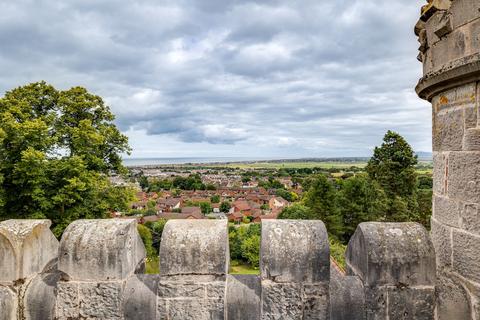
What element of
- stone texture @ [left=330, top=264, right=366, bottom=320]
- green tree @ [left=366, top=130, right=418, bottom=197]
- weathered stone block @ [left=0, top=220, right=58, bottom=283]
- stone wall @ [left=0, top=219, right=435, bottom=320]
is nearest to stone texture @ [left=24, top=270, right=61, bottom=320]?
stone wall @ [left=0, top=219, right=435, bottom=320]

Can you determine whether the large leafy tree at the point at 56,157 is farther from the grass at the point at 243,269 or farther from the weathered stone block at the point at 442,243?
the grass at the point at 243,269

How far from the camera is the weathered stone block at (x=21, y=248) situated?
242 centimetres

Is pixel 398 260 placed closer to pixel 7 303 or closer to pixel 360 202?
pixel 7 303

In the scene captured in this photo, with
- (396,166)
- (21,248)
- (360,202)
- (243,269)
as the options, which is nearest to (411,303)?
(21,248)

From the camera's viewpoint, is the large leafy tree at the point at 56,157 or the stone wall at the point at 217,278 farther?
the large leafy tree at the point at 56,157

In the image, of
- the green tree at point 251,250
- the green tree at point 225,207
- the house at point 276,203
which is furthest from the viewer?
the house at point 276,203

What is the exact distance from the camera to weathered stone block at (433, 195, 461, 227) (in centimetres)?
209

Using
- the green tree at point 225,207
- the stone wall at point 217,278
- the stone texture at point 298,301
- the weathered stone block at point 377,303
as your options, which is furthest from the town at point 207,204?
the weathered stone block at point 377,303

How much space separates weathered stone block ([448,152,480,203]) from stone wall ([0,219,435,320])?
1.30ft

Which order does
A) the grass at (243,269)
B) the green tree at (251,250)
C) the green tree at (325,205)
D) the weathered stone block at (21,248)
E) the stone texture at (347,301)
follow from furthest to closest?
the grass at (243,269) < the green tree at (251,250) < the green tree at (325,205) < the weathered stone block at (21,248) < the stone texture at (347,301)

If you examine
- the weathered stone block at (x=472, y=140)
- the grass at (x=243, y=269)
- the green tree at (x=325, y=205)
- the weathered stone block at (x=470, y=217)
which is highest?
the weathered stone block at (x=472, y=140)

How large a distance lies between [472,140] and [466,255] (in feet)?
2.23

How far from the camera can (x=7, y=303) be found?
96.2 inches

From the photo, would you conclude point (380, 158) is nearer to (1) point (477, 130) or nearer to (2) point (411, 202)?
(2) point (411, 202)
